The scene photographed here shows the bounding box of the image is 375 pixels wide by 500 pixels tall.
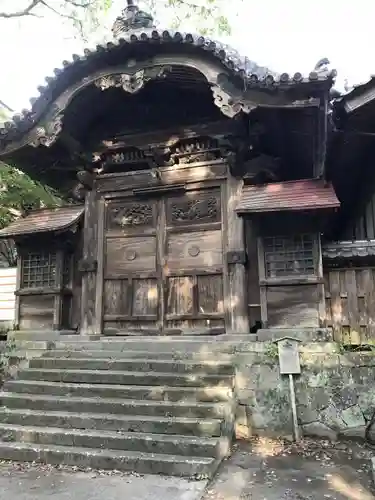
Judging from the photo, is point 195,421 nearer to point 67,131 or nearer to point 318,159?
point 318,159

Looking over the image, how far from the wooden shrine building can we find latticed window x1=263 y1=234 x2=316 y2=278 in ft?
0.07

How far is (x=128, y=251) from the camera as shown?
7.77 meters

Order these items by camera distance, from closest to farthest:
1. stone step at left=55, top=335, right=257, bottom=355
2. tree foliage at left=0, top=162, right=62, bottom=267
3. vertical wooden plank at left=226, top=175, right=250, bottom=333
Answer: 1. stone step at left=55, top=335, right=257, bottom=355
2. vertical wooden plank at left=226, top=175, right=250, bottom=333
3. tree foliage at left=0, top=162, right=62, bottom=267

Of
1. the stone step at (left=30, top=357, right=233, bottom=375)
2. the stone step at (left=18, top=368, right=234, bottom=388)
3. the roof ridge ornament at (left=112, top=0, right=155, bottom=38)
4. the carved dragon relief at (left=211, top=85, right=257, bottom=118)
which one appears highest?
the roof ridge ornament at (left=112, top=0, right=155, bottom=38)

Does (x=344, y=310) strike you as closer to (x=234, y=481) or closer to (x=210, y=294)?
(x=210, y=294)

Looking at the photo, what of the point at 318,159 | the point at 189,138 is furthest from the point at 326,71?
the point at 189,138

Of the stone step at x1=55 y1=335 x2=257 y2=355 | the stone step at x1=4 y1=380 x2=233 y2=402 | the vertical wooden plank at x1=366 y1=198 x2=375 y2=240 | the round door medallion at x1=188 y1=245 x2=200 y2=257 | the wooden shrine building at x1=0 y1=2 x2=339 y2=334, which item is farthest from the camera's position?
the vertical wooden plank at x1=366 y1=198 x2=375 y2=240

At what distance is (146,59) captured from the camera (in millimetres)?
6918

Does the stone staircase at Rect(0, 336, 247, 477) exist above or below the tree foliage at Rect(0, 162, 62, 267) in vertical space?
below

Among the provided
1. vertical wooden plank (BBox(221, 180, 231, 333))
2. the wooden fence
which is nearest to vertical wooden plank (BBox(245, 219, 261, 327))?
vertical wooden plank (BBox(221, 180, 231, 333))

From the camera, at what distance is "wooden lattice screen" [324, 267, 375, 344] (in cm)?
605

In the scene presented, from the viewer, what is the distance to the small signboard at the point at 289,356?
568 cm

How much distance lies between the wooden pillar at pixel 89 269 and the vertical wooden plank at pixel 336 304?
3951mm

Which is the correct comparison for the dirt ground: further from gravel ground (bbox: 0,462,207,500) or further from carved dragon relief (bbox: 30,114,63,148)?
carved dragon relief (bbox: 30,114,63,148)
